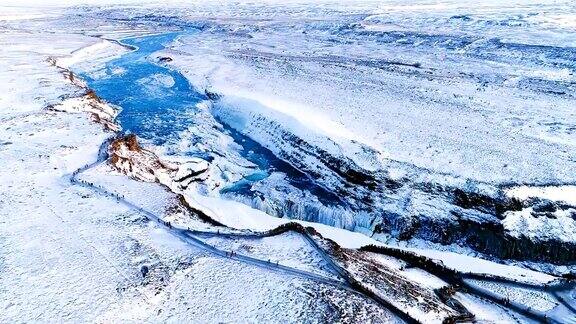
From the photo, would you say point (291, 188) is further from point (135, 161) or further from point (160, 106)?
point (160, 106)

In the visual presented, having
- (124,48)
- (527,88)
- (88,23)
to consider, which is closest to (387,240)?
(527,88)

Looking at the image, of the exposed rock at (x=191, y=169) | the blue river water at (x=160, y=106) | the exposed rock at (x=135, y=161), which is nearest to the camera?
the exposed rock at (x=135, y=161)

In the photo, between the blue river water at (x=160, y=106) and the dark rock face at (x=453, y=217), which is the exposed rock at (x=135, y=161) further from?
the dark rock face at (x=453, y=217)

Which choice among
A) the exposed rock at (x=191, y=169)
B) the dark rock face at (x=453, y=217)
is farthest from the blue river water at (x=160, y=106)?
the dark rock face at (x=453, y=217)

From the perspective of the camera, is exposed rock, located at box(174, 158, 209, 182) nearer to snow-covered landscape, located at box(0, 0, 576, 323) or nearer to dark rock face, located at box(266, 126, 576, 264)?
snow-covered landscape, located at box(0, 0, 576, 323)

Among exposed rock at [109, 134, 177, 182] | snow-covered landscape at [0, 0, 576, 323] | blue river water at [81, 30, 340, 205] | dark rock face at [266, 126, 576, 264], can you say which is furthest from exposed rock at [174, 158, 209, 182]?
dark rock face at [266, 126, 576, 264]
